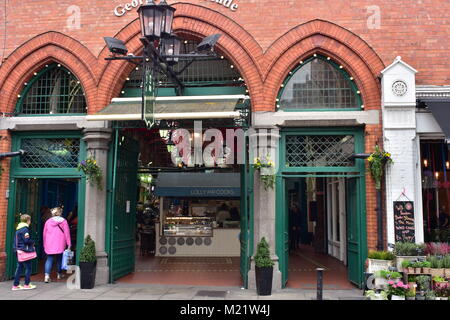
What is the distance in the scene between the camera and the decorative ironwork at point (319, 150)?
31.9 feet

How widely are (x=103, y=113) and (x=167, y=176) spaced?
718 centimetres

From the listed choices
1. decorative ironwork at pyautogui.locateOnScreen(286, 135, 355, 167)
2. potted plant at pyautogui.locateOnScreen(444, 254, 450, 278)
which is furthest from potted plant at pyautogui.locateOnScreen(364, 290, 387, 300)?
decorative ironwork at pyautogui.locateOnScreen(286, 135, 355, 167)

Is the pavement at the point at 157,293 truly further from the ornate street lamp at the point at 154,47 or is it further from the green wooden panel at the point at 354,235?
the ornate street lamp at the point at 154,47

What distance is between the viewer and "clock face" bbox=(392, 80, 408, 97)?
358 inches

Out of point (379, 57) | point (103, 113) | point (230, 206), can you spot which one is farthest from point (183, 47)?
point (230, 206)

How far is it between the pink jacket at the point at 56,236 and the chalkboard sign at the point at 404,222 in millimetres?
7283

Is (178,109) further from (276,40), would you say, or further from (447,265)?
(447,265)

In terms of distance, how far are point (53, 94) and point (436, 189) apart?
9.49 meters

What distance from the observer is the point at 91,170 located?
964 cm

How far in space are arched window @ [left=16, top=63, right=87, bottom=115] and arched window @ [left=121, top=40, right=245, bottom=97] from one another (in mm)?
1165

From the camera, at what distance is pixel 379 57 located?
31.2 ft

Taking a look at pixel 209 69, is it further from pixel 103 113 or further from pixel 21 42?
pixel 21 42

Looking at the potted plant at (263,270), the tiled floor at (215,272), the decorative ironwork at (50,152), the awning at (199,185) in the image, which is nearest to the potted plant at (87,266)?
the tiled floor at (215,272)

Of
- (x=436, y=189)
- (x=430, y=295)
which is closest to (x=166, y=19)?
(x=430, y=295)
